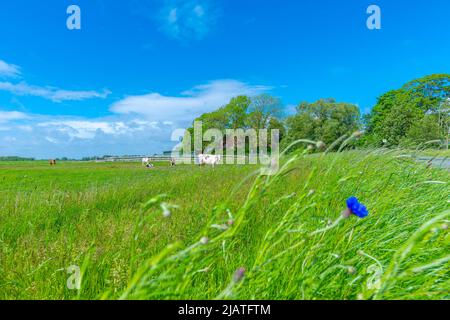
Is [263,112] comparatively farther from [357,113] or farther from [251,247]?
[251,247]

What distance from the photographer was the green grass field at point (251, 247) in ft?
2.75

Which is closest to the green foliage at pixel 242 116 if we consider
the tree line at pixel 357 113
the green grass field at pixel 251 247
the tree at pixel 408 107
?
the tree line at pixel 357 113

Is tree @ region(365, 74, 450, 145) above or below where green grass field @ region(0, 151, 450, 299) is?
above

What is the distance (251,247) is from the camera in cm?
206

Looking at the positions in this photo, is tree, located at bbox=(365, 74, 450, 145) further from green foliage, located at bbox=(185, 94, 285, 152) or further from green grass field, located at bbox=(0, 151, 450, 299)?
green grass field, located at bbox=(0, 151, 450, 299)

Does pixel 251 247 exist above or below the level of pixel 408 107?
below

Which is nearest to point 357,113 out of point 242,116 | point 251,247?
point 242,116

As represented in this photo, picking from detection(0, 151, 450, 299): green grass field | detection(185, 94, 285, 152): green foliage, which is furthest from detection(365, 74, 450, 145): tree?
detection(0, 151, 450, 299): green grass field

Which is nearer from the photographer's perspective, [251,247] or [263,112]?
[251,247]

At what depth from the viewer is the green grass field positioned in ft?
2.75

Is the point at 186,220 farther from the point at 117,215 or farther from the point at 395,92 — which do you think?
the point at 395,92

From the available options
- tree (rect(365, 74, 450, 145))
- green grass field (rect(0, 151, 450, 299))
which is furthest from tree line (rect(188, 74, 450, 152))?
green grass field (rect(0, 151, 450, 299))

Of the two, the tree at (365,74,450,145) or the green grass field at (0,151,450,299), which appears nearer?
the green grass field at (0,151,450,299)
